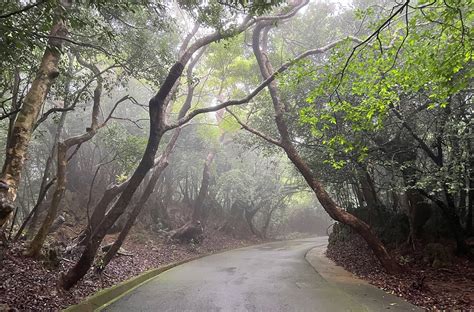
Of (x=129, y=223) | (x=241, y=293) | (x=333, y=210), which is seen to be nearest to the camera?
(x=241, y=293)

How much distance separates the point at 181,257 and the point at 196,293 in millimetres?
6647

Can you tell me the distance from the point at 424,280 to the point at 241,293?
175 inches

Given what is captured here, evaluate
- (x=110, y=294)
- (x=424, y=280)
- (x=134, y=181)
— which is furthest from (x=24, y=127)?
(x=424, y=280)

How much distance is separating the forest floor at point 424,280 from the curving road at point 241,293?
0.63 metres

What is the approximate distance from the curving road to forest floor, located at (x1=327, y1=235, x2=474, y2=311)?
2.08 feet

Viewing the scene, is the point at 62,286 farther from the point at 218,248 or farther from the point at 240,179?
the point at 240,179

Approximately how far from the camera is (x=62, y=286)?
6.06m

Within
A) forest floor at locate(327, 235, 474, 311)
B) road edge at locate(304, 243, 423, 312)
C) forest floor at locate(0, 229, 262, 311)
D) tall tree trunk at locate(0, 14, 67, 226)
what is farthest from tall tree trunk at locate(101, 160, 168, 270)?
forest floor at locate(327, 235, 474, 311)

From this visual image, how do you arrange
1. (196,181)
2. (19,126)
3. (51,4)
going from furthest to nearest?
1. (196,181)
2. (19,126)
3. (51,4)

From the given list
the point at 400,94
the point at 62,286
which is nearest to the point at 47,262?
the point at 62,286

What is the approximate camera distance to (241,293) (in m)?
7.44

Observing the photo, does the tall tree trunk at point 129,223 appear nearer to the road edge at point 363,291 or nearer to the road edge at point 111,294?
the road edge at point 111,294

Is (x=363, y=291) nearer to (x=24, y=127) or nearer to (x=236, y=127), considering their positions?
(x=24, y=127)

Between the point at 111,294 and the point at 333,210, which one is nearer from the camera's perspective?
the point at 111,294
